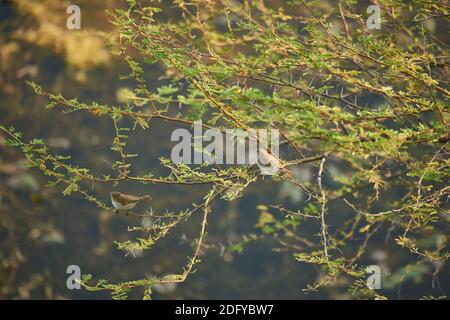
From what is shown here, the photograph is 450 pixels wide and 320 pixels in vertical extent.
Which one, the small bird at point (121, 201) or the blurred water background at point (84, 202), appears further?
the blurred water background at point (84, 202)

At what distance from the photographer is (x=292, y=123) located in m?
1.94

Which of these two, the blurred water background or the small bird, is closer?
the small bird

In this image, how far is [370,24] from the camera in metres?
2.75

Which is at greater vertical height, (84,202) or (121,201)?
(84,202)

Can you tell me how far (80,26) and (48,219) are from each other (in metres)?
1.97

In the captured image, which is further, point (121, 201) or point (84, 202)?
point (84, 202)

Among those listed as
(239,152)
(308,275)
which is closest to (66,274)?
(308,275)

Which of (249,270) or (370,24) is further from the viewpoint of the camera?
(249,270)

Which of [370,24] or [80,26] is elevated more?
[80,26]
